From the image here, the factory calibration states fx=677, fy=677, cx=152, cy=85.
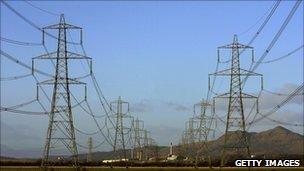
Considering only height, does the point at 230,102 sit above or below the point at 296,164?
above

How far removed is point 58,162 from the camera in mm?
119688

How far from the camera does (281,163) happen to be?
12094cm

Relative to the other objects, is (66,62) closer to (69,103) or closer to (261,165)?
(69,103)

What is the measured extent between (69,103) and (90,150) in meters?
92.8

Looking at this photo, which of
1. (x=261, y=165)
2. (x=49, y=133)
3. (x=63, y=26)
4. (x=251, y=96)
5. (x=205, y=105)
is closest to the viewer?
(x=49, y=133)

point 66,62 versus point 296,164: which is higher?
point 66,62

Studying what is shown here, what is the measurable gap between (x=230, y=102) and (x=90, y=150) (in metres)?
83.2

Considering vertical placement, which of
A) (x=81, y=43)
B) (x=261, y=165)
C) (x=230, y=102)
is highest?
(x=81, y=43)

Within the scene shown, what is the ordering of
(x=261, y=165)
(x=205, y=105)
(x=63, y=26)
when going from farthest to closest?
(x=205, y=105)
(x=261, y=165)
(x=63, y=26)

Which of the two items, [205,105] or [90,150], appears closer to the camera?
[205,105]

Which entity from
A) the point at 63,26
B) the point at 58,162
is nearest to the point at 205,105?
the point at 58,162

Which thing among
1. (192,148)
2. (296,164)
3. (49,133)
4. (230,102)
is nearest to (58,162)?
(296,164)

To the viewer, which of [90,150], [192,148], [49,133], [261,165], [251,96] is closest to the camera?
[49,133]

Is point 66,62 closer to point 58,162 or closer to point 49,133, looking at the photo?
point 49,133
